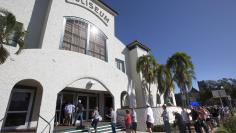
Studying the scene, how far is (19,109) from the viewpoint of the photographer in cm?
1016

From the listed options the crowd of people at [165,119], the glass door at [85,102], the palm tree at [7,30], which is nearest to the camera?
the palm tree at [7,30]

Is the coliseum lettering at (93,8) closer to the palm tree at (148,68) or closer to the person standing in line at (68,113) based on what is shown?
the palm tree at (148,68)

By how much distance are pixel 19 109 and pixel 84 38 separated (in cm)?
802

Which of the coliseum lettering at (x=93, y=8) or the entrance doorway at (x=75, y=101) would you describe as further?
the coliseum lettering at (x=93, y=8)

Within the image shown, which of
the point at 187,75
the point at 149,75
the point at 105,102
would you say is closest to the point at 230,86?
the point at 187,75

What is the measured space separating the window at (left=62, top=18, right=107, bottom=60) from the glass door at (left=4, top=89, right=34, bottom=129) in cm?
473

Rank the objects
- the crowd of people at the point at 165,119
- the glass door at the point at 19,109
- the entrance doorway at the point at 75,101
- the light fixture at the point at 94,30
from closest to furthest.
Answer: the crowd of people at the point at 165,119 → the glass door at the point at 19,109 → the entrance doorway at the point at 75,101 → the light fixture at the point at 94,30

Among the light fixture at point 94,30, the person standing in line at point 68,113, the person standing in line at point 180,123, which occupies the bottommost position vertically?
the person standing in line at point 180,123

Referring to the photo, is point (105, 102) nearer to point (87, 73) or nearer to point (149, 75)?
point (87, 73)

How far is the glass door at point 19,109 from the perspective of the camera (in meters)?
9.72

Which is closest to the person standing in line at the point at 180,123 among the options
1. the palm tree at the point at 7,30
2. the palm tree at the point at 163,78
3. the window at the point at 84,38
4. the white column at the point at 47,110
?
the white column at the point at 47,110

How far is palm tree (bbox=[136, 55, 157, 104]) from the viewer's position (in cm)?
1773

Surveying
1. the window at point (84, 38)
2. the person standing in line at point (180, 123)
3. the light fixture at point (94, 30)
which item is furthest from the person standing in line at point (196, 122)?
the light fixture at point (94, 30)

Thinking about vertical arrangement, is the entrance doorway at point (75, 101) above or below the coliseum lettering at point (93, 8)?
below
